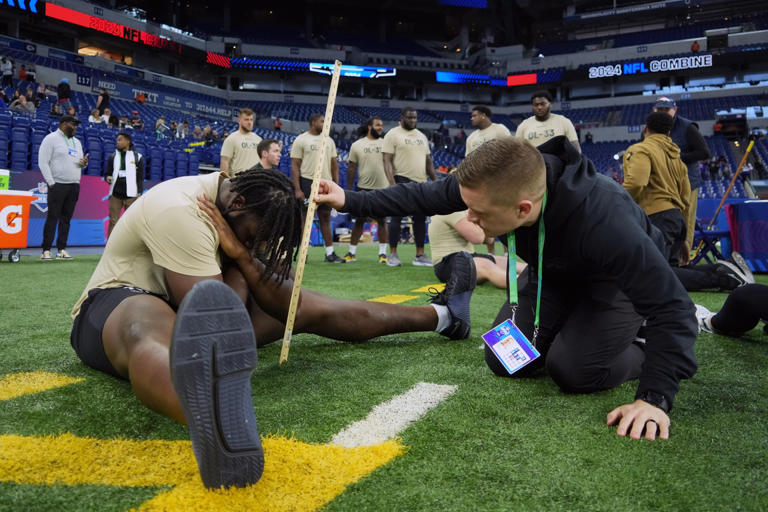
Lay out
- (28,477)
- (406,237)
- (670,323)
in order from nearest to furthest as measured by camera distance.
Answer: (28,477) → (670,323) → (406,237)

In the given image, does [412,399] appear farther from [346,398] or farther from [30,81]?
[30,81]

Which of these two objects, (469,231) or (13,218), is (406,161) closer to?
(469,231)

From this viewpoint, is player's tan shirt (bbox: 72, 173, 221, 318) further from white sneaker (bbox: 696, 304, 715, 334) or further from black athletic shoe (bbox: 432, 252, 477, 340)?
white sneaker (bbox: 696, 304, 715, 334)

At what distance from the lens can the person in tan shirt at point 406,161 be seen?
7512 mm

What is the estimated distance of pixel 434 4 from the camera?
4081 centimetres

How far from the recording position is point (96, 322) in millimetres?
1908

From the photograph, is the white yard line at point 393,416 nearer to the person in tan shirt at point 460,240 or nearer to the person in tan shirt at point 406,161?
the person in tan shirt at point 460,240

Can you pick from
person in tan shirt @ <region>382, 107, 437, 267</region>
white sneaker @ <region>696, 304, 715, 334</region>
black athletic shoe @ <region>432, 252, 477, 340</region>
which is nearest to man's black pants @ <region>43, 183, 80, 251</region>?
person in tan shirt @ <region>382, 107, 437, 267</region>

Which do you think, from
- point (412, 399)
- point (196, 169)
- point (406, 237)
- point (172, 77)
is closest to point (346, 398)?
point (412, 399)

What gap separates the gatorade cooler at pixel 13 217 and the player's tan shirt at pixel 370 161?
13.9 feet

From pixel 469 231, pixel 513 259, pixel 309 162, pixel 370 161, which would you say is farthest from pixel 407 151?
pixel 513 259

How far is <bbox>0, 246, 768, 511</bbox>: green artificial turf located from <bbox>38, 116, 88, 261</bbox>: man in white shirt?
5.06 meters

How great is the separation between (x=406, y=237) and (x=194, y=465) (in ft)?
49.6

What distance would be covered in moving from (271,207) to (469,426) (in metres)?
1.02
